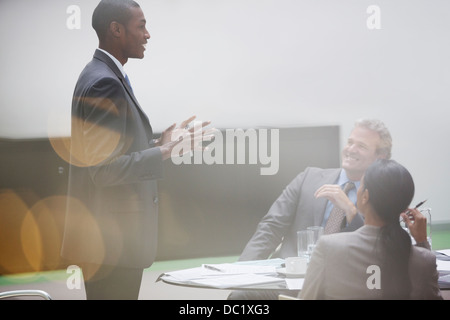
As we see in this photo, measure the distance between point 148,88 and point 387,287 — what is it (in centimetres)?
316

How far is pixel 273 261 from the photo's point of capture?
7.34ft

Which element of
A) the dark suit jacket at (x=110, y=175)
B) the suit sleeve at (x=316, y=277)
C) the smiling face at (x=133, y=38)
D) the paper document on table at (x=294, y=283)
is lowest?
the paper document on table at (x=294, y=283)

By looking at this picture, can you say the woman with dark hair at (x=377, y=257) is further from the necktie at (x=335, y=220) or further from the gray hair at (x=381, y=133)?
the gray hair at (x=381, y=133)

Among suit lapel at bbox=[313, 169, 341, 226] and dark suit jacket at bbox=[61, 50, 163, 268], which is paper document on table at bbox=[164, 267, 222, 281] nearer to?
dark suit jacket at bbox=[61, 50, 163, 268]

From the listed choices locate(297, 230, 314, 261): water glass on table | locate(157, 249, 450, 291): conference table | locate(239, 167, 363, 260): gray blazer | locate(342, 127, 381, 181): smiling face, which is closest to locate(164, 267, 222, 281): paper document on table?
locate(157, 249, 450, 291): conference table

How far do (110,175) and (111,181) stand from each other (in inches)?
1.2

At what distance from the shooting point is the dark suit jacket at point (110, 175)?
81.5 inches

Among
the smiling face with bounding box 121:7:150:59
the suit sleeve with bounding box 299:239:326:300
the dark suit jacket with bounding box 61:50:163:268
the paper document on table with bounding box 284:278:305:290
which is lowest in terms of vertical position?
the paper document on table with bounding box 284:278:305:290

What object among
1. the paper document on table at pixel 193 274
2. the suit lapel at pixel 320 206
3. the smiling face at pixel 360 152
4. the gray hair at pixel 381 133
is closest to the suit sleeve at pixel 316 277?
the paper document on table at pixel 193 274

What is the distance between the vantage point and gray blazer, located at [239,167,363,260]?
2.82 m

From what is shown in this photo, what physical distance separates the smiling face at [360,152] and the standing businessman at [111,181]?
1.16 m

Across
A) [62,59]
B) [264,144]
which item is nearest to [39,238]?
[62,59]

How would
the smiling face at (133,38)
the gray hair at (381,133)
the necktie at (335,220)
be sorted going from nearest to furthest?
1. the smiling face at (133,38)
2. the necktie at (335,220)
3. the gray hair at (381,133)

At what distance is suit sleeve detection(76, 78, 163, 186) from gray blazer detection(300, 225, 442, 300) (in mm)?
762
